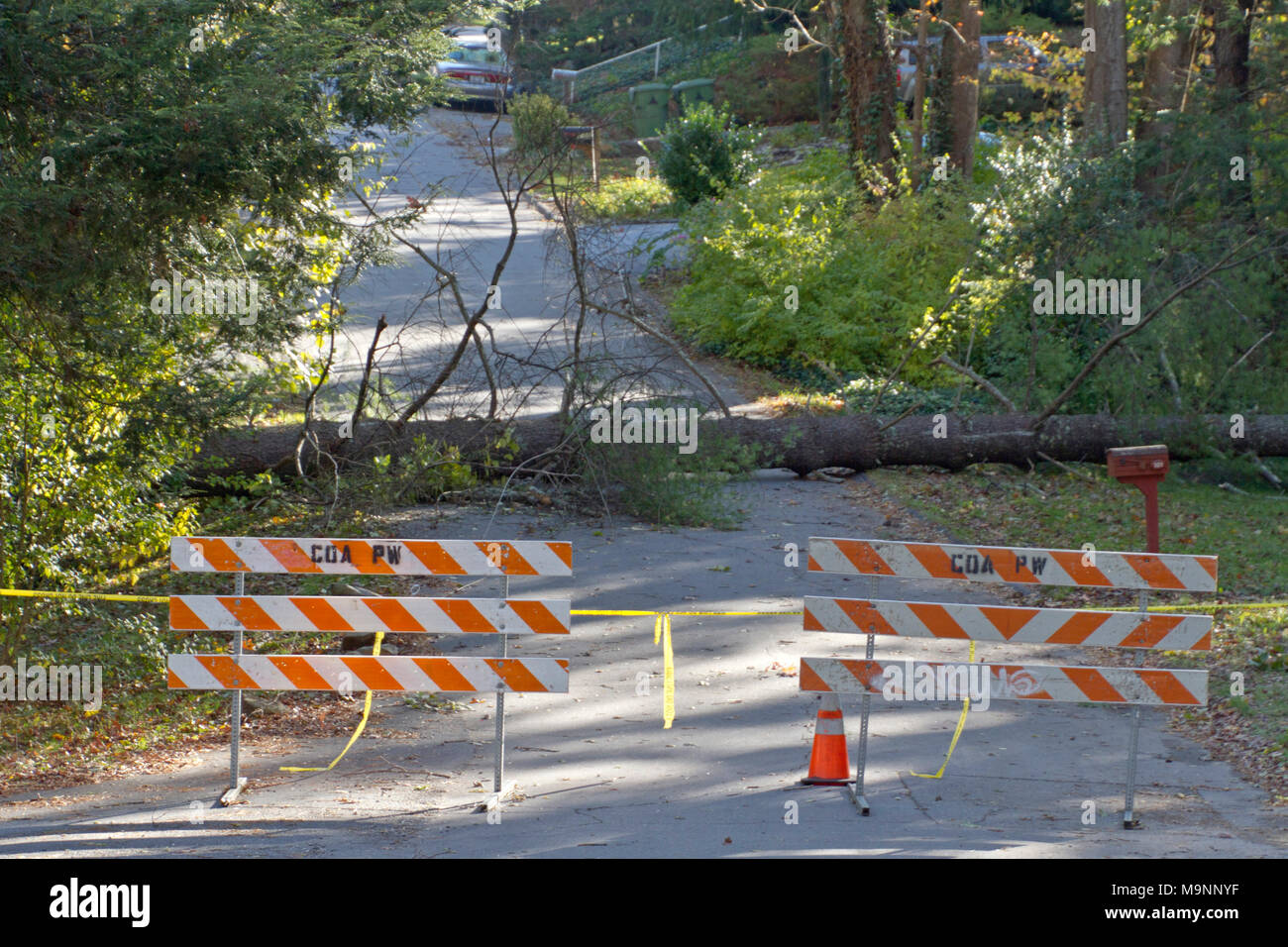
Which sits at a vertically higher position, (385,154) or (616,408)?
(385,154)

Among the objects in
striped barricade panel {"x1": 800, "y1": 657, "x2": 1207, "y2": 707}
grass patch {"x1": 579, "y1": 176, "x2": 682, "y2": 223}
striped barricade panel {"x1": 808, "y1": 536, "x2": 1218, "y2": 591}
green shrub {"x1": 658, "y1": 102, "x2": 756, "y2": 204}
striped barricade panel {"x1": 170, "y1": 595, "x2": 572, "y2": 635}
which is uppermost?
green shrub {"x1": 658, "y1": 102, "x2": 756, "y2": 204}

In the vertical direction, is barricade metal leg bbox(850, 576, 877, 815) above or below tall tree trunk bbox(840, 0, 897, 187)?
below

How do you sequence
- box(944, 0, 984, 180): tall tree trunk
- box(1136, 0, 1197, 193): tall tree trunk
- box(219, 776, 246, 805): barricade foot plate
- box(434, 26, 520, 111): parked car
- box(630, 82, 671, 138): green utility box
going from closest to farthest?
box(219, 776, 246, 805): barricade foot plate
box(434, 26, 520, 111): parked car
box(1136, 0, 1197, 193): tall tree trunk
box(944, 0, 984, 180): tall tree trunk
box(630, 82, 671, 138): green utility box

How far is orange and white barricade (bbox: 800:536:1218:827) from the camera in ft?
18.9

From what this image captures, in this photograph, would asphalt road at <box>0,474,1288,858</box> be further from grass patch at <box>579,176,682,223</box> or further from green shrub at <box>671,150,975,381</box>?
grass patch at <box>579,176,682,223</box>

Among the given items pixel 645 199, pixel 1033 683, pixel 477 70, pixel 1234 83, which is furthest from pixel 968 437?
pixel 645 199

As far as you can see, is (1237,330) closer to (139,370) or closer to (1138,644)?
(1138,644)

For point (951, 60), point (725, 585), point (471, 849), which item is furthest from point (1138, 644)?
point (951, 60)

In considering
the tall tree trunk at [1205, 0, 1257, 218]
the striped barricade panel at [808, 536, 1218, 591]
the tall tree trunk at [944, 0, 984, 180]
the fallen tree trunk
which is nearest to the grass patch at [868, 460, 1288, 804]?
the fallen tree trunk

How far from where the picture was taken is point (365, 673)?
5.99 m

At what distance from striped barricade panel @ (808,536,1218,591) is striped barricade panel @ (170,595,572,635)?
148cm

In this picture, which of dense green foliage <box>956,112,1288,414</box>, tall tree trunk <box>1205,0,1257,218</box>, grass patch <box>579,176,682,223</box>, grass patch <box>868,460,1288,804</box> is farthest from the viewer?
grass patch <box>579,176,682,223</box>

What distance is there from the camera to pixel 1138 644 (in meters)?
5.84

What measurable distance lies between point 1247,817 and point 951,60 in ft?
65.6
